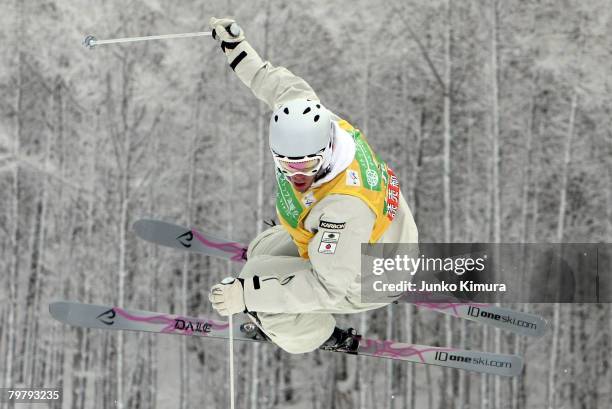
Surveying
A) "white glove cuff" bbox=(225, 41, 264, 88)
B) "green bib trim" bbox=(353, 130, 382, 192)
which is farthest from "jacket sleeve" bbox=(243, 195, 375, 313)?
"white glove cuff" bbox=(225, 41, 264, 88)

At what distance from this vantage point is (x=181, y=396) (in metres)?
8.83

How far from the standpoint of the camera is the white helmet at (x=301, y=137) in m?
3.19

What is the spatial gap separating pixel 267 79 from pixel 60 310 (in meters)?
2.28

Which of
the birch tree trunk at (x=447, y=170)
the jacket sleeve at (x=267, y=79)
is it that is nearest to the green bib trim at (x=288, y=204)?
the jacket sleeve at (x=267, y=79)

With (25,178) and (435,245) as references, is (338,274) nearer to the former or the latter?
(435,245)

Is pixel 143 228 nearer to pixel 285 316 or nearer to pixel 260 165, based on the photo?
pixel 285 316

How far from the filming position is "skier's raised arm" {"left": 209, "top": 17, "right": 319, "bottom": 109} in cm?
400

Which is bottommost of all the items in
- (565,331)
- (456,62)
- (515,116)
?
(565,331)

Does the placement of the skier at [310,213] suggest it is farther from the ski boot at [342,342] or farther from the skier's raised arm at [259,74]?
the ski boot at [342,342]

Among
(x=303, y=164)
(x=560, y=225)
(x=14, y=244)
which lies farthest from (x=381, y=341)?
(x=14, y=244)

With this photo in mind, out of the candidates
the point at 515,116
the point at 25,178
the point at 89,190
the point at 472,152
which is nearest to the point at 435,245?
the point at 472,152

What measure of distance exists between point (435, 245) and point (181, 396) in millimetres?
3598

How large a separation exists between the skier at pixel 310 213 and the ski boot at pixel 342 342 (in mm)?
501

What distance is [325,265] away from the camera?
331 cm
